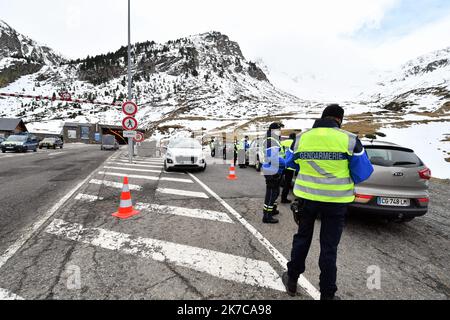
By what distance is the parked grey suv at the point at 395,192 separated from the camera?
4.33m

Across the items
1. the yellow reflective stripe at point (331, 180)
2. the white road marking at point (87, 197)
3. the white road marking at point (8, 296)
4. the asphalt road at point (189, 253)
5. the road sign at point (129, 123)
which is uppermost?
the road sign at point (129, 123)

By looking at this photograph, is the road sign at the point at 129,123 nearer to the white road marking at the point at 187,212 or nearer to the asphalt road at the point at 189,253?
the asphalt road at the point at 189,253

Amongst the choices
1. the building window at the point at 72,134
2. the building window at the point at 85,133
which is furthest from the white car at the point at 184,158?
the building window at the point at 72,134

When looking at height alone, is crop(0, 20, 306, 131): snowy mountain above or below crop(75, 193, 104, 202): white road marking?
above

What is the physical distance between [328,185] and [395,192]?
2742 mm

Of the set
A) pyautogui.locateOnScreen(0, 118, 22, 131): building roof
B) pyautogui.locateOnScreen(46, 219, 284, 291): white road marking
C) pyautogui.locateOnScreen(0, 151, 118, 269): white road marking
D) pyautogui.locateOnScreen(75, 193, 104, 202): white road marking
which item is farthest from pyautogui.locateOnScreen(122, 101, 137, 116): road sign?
pyautogui.locateOnScreen(0, 118, 22, 131): building roof

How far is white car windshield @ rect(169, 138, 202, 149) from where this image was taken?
37.7ft

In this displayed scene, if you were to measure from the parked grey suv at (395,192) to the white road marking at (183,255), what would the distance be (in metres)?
2.55

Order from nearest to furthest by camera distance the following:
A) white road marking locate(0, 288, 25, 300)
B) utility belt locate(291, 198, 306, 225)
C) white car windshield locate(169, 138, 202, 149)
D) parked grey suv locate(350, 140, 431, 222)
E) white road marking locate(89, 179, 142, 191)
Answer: white road marking locate(0, 288, 25, 300)
utility belt locate(291, 198, 306, 225)
parked grey suv locate(350, 140, 431, 222)
white road marking locate(89, 179, 142, 191)
white car windshield locate(169, 138, 202, 149)

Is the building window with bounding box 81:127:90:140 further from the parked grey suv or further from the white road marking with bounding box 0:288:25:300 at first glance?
the parked grey suv

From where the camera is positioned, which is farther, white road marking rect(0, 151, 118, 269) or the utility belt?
white road marking rect(0, 151, 118, 269)

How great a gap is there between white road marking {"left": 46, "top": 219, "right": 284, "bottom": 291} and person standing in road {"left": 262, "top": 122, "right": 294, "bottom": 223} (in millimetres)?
1647
